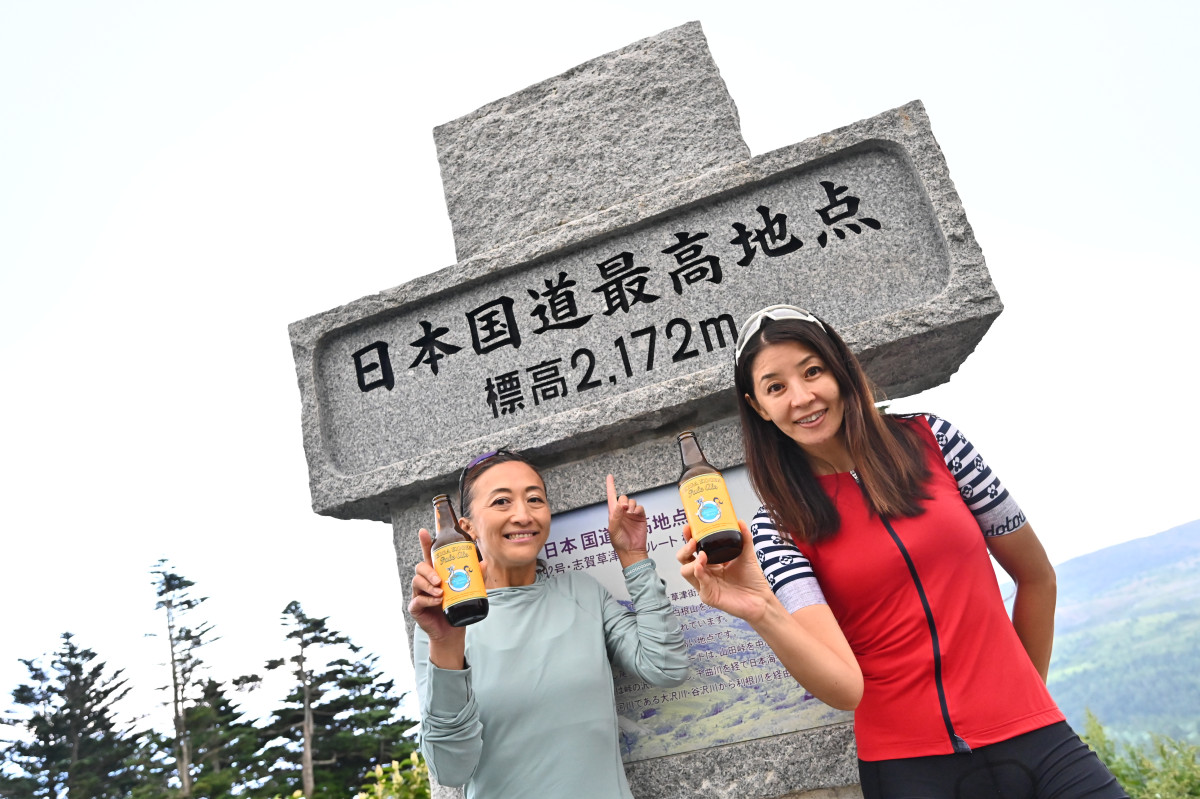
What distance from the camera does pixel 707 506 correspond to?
2072 millimetres

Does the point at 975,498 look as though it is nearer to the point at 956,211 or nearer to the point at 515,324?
the point at 956,211

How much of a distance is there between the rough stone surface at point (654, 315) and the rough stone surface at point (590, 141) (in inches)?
11.3

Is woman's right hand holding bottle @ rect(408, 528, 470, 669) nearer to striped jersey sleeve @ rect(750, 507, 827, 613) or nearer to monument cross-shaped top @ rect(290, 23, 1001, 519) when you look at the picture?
striped jersey sleeve @ rect(750, 507, 827, 613)

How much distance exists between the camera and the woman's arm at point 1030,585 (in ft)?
7.20

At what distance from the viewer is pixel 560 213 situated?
3590 millimetres

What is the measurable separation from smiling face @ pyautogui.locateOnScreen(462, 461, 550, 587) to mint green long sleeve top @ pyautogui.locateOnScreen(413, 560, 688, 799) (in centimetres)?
8

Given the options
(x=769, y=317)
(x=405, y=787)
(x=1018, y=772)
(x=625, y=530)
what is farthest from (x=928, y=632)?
(x=405, y=787)

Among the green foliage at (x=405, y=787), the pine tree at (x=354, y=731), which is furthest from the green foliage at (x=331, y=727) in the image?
the green foliage at (x=405, y=787)

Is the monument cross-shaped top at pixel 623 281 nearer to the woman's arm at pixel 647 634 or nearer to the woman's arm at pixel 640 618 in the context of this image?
the woman's arm at pixel 640 618

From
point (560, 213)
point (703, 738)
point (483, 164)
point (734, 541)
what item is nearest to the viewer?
point (734, 541)

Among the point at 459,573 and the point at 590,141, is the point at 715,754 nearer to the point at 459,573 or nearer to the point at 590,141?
the point at 459,573

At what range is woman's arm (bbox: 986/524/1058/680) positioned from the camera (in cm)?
220

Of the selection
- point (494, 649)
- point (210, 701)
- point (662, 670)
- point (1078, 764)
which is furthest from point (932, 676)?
point (210, 701)

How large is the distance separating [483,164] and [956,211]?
2116mm
